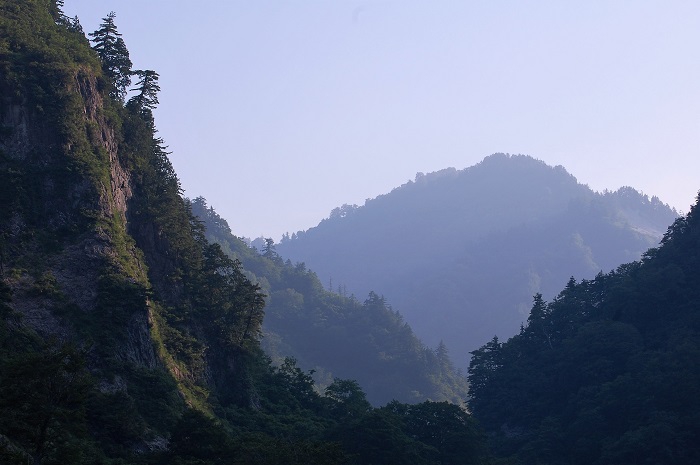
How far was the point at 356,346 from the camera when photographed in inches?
5463

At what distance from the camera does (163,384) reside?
148 feet

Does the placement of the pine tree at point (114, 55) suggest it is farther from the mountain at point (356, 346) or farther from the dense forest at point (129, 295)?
the mountain at point (356, 346)

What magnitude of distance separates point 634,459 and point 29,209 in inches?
1607

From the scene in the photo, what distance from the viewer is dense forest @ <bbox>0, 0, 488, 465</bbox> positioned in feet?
131

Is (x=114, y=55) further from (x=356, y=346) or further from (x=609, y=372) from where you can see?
(x=356, y=346)

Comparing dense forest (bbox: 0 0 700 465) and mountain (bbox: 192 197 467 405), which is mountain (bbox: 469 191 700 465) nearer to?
dense forest (bbox: 0 0 700 465)

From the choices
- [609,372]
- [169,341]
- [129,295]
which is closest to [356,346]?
[609,372]

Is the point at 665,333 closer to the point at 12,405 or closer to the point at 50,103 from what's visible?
the point at 50,103

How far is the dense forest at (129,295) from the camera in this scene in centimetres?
3978

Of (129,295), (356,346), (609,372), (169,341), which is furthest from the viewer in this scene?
(356,346)

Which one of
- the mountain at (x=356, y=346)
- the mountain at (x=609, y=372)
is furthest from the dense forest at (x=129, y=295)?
the mountain at (x=356, y=346)

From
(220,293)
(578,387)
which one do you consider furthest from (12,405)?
(578,387)

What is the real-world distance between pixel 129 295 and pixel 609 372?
38760mm

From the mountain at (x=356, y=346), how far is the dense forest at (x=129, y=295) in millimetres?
69289
